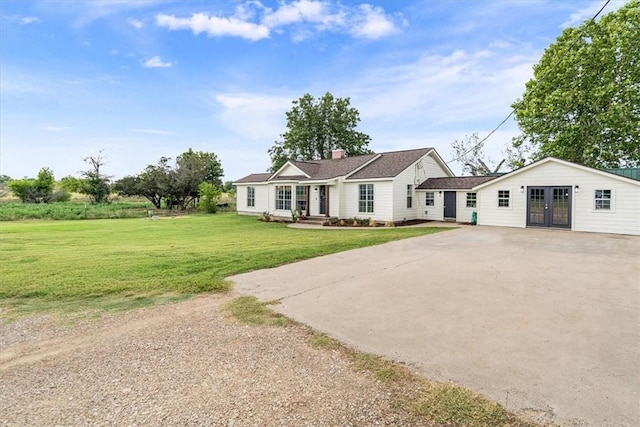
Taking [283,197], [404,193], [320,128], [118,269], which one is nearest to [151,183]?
[283,197]

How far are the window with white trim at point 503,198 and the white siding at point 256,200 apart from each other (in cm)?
1499

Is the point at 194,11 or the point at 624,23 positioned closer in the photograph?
the point at 194,11

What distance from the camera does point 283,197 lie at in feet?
75.5

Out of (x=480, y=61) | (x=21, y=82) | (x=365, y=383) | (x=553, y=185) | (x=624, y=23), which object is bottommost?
(x=365, y=383)

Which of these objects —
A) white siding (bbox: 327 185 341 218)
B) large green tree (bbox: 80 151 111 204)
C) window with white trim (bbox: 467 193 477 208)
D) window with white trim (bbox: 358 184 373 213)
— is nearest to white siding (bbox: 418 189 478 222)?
window with white trim (bbox: 467 193 477 208)

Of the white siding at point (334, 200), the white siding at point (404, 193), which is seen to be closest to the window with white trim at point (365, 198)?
the white siding at point (334, 200)

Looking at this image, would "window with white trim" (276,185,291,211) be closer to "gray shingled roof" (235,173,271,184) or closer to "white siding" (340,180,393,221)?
"gray shingled roof" (235,173,271,184)

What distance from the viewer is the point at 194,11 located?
533 inches

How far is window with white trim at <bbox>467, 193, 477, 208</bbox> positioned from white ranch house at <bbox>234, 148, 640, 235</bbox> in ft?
0.16

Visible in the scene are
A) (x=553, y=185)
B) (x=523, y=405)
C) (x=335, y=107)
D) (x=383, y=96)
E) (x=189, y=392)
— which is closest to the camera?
(x=523, y=405)

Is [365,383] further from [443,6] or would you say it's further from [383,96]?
[383,96]

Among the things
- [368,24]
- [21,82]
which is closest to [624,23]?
[368,24]

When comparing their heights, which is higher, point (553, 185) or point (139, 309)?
point (553, 185)

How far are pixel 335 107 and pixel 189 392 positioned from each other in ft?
119
